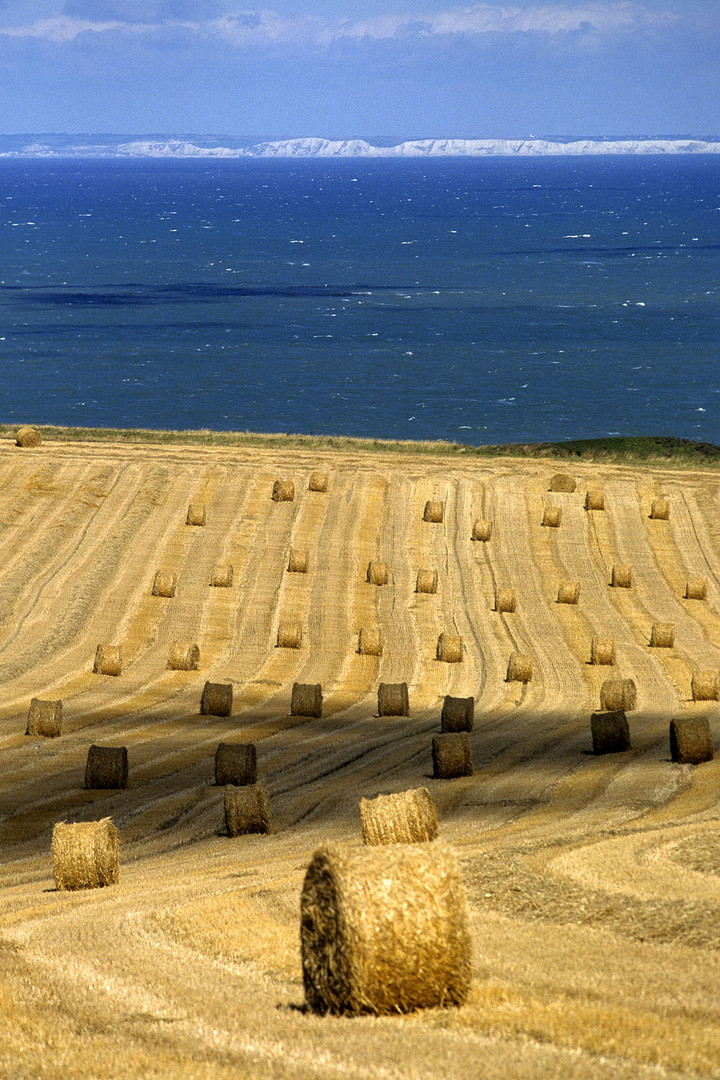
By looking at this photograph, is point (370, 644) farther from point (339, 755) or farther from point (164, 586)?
point (339, 755)

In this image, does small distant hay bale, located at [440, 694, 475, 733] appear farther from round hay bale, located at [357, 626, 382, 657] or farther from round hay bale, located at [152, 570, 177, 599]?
round hay bale, located at [152, 570, 177, 599]

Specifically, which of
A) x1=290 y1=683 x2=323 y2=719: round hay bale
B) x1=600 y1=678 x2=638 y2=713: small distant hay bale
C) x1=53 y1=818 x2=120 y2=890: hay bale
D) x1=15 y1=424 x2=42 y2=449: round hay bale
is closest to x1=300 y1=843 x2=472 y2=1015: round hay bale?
x1=53 y1=818 x2=120 y2=890: hay bale

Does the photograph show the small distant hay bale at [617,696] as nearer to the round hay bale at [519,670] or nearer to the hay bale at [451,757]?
the round hay bale at [519,670]

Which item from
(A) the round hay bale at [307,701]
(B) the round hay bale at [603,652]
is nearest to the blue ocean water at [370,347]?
(B) the round hay bale at [603,652]

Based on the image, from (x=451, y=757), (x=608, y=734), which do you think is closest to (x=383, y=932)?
(x=451, y=757)

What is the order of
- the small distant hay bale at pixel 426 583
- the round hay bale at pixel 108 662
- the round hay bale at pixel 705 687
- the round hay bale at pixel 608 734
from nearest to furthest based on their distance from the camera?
the round hay bale at pixel 608 734, the round hay bale at pixel 705 687, the round hay bale at pixel 108 662, the small distant hay bale at pixel 426 583
